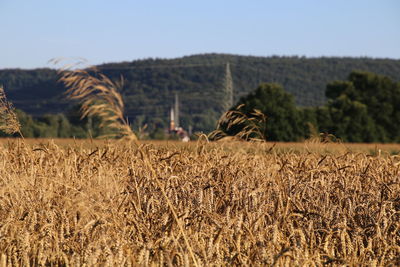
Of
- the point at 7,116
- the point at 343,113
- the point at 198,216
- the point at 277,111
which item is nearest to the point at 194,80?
the point at 343,113

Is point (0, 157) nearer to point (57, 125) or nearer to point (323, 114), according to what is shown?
point (323, 114)

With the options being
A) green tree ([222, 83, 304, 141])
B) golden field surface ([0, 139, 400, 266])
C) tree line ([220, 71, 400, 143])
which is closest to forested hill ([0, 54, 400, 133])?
tree line ([220, 71, 400, 143])

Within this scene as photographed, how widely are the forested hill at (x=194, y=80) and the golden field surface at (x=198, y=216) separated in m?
111

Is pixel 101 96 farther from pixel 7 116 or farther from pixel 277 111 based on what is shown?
pixel 277 111

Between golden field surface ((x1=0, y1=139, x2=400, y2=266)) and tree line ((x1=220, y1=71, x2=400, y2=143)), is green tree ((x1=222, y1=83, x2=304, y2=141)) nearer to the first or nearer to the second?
tree line ((x1=220, y1=71, x2=400, y2=143))

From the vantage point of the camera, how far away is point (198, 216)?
17.6 ft

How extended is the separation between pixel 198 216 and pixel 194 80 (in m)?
157

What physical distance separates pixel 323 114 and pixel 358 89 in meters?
13.1

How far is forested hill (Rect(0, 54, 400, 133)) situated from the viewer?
135m

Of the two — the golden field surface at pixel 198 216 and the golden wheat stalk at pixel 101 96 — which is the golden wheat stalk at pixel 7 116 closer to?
the golden field surface at pixel 198 216

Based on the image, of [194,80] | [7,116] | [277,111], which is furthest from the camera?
[194,80]

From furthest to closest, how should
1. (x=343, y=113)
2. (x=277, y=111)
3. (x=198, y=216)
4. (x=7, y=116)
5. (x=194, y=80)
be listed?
(x=194, y=80), (x=343, y=113), (x=277, y=111), (x=7, y=116), (x=198, y=216)

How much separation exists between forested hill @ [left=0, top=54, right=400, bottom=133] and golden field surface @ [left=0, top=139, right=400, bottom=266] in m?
111

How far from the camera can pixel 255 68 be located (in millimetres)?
167375
